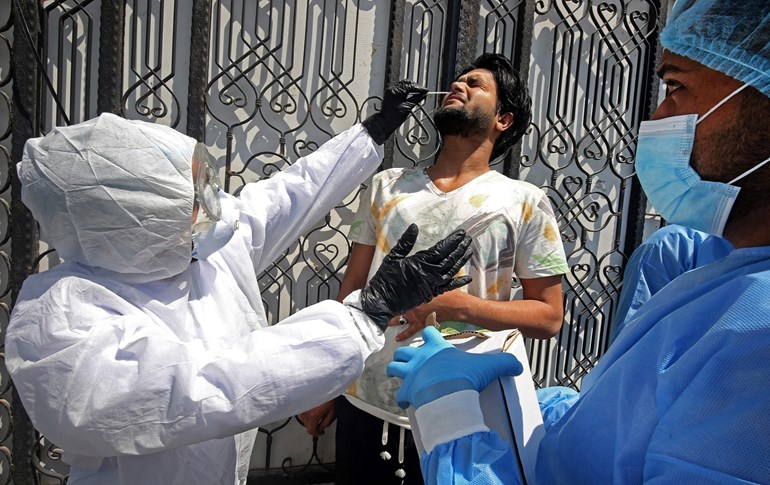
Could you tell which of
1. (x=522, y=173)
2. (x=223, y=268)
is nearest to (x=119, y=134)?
(x=223, y=268)

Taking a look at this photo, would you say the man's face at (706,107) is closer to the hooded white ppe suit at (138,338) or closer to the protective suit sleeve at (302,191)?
the hooded white ppe suit at (138,338)

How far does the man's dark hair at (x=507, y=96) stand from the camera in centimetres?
235

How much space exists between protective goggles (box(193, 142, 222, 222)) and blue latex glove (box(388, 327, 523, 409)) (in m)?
0.64

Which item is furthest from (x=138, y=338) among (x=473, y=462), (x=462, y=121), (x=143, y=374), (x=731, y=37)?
(x=462, y=121)

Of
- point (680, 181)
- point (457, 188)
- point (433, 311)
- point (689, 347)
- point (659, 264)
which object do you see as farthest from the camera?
point (457, 188)

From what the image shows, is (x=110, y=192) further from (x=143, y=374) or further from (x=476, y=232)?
(x=476, y=232)

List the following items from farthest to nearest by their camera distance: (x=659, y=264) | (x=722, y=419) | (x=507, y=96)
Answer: (x=507, y=96)
(x=659, y=264)
(x=722, y=419)

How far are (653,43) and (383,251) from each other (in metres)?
2.21

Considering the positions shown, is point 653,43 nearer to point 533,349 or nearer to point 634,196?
point 634,196

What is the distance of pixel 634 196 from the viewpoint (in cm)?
333

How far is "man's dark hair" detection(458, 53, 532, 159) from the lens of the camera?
2.35 meters

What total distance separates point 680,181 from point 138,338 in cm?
119

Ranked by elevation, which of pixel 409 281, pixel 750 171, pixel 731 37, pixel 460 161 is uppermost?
pixel 731 37

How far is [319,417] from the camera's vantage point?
2258mm
